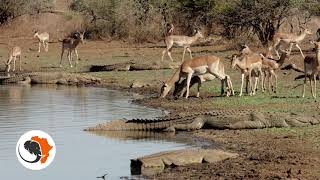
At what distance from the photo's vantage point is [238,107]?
17.7m

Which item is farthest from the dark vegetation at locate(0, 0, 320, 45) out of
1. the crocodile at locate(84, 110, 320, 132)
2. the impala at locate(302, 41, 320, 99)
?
the crocodile at locate(84, 110, 320, 132)

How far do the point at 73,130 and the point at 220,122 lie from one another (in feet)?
10.0

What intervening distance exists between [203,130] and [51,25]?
31.4 meters

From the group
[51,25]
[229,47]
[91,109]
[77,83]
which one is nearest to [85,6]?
[51,25]

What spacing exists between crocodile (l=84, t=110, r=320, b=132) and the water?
14.4 inches

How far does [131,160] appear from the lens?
11.4 m

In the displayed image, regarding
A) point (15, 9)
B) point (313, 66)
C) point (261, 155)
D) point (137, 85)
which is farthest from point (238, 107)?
point (15, 9)

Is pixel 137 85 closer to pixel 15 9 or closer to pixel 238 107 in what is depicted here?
pixel 238 107

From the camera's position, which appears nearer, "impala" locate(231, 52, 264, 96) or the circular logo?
the circular logo

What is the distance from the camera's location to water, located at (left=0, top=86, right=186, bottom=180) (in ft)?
38.5

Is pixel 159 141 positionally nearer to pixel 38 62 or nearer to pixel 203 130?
pixel 203 130

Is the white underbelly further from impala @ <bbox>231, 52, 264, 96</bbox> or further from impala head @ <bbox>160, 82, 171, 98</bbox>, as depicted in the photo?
impala head @ <bbox>160, 82, 171, 98</bbox>

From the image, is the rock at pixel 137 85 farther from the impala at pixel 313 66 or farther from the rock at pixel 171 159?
the rock at pixel 171 159

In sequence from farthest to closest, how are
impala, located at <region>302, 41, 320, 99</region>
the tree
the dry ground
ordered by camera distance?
the tree, impala, located at <region>302, 41, 320, 99</region>, the dry ground
